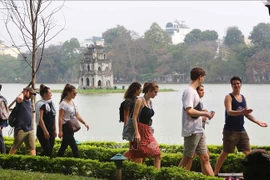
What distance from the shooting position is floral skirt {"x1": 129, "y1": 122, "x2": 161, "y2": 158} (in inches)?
272

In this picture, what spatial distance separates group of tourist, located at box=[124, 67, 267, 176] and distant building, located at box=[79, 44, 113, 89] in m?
62.8

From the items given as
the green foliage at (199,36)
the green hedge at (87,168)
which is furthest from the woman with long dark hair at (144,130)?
the green foliage at (199,36)

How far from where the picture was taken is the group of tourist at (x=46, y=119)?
7559mm

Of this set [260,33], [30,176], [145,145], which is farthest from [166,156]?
[260,33]

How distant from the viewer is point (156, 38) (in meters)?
89.9

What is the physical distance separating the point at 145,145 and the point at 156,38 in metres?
83.5

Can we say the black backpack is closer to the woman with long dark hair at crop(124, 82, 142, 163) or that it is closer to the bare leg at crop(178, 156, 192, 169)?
the bare leg at crop(178, 156, 192, 169)

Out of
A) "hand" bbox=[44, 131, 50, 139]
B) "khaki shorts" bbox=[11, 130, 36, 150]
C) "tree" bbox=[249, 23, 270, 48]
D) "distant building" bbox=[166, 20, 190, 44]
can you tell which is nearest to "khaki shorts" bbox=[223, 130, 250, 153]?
"hand" bbox=[44, 131, 50, 139]

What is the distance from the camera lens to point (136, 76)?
79000mm

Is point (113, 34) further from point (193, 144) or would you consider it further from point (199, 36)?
point (193, 144)

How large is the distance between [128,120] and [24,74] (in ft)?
253

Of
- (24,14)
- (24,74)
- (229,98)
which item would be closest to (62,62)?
(24,74)

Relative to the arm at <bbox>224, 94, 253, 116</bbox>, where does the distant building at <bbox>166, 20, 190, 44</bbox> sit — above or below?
above

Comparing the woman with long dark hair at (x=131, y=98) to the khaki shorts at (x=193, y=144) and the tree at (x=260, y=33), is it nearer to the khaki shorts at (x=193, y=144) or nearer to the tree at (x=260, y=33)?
the khaki shorts at (x=193, y=144)
